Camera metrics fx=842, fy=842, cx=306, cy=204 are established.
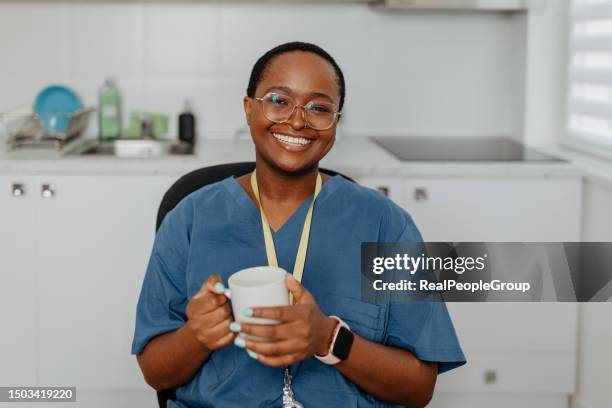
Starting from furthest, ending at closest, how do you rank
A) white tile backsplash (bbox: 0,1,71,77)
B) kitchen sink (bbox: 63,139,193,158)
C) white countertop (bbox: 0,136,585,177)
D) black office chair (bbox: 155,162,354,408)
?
white tile backsplash (bbox: 0,1,71,77), kitchen sink (bbox: 63,139,193,158), white countertop (bbox: 0,136,585,177), black office chair (bbox: 155,162,354,408)

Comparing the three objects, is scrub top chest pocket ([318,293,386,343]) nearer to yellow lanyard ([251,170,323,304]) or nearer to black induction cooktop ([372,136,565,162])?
yellow lanyard ([251,170,323,304])

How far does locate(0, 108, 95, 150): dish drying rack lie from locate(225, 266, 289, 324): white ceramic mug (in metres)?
1.82

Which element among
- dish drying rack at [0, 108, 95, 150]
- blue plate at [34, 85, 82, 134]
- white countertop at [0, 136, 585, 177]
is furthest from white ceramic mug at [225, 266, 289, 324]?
blue plate at [34, 85, 82, 134]

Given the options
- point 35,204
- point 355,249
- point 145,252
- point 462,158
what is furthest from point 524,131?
point 355,249

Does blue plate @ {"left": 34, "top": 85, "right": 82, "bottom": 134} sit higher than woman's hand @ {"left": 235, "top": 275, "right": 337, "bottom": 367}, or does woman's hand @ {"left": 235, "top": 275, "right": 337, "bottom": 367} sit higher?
blue plate @ {"left": 34, "top": 85, "right": 82, "bottom": 134}

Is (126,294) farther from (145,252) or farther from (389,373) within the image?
(389,373)

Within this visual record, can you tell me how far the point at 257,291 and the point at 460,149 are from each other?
1.99 meters

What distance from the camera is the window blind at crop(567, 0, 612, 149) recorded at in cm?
274

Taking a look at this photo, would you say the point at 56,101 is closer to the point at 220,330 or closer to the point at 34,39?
the point at 34,39

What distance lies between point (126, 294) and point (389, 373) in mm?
1545

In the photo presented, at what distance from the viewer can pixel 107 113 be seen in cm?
313

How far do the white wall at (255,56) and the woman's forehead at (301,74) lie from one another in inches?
75.7

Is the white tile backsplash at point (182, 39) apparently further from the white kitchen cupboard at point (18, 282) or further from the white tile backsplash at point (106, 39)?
the white kitchen cupboard at point (18, 282)

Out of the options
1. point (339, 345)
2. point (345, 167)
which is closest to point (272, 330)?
point (339, 345)
